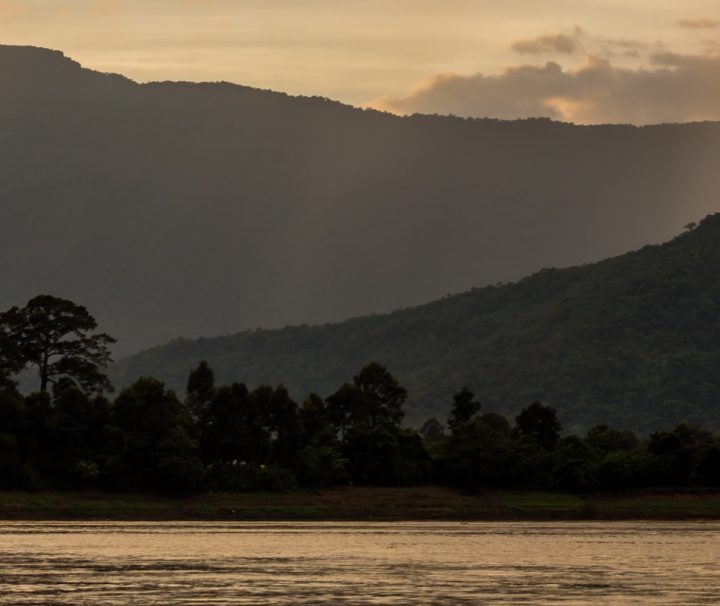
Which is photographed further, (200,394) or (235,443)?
(200,394)

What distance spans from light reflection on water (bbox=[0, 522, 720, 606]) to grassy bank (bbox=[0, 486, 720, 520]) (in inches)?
250

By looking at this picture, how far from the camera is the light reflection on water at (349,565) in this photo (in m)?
79.5

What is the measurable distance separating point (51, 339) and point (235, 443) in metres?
20.0

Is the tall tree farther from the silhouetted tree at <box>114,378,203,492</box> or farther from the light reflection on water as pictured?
the light reflection on water

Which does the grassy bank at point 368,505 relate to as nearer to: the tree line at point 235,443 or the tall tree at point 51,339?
the tree line at point 235,443

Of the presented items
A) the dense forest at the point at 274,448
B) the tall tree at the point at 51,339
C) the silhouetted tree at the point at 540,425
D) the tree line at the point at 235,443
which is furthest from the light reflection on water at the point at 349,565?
the silhouetted tree at the point at 540,425

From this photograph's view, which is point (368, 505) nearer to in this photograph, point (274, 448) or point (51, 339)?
point (274, 448)

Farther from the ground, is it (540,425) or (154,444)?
(540,425)

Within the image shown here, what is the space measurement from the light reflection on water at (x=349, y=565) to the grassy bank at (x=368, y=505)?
20.9 ft

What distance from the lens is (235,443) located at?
6560 inches

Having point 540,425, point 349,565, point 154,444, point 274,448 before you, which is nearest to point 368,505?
point 274,448

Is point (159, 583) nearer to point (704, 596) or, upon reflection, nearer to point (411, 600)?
point (411, 600)

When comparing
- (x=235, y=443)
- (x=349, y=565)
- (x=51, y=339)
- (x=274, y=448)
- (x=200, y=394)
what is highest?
(x=51, y=339)

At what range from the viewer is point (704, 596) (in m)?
80.6
